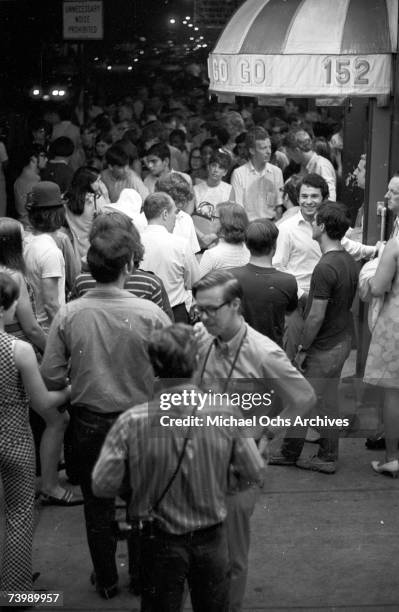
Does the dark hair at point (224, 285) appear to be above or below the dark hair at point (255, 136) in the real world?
below

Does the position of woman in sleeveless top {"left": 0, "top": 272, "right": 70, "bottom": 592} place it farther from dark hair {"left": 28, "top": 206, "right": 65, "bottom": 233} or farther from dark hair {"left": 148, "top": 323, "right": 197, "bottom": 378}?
dark hair {"left": 28, "top": 206, "right": 65, "bottom": 233}

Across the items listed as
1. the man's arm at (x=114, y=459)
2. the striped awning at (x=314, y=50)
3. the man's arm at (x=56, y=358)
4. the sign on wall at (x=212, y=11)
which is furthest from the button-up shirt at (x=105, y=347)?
the sign on wall at (x=212, y=11)

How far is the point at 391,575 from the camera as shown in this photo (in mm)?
4887

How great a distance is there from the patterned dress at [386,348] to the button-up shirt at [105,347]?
2045 millimetres

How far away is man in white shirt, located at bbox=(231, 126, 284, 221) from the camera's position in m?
10.1

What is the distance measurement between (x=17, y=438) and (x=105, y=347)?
0.58m

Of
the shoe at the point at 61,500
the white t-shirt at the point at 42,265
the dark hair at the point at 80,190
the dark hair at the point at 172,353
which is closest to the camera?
the dark hair at the point at 172,353

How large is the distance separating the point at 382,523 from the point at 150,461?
2.56 metres

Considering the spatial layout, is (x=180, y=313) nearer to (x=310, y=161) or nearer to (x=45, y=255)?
(x=45, y=255)

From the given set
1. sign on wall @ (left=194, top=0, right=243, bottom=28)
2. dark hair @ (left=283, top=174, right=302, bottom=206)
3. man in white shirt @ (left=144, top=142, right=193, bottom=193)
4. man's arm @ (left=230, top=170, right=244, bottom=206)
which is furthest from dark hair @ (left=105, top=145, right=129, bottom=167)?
sign on wall @ (left=194, top=0, right=243, bottom=28)

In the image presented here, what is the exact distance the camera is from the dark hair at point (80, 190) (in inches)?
288

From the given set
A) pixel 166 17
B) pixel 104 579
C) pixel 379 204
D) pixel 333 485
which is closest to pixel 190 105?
pixel 166 17

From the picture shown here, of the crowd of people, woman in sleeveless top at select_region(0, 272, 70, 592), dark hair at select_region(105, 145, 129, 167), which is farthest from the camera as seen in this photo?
dark hair at select_region(105, 145, 129, 167)

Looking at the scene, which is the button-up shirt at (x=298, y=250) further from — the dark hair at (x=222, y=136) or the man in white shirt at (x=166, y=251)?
the dark hair at (x=222, y=136)
